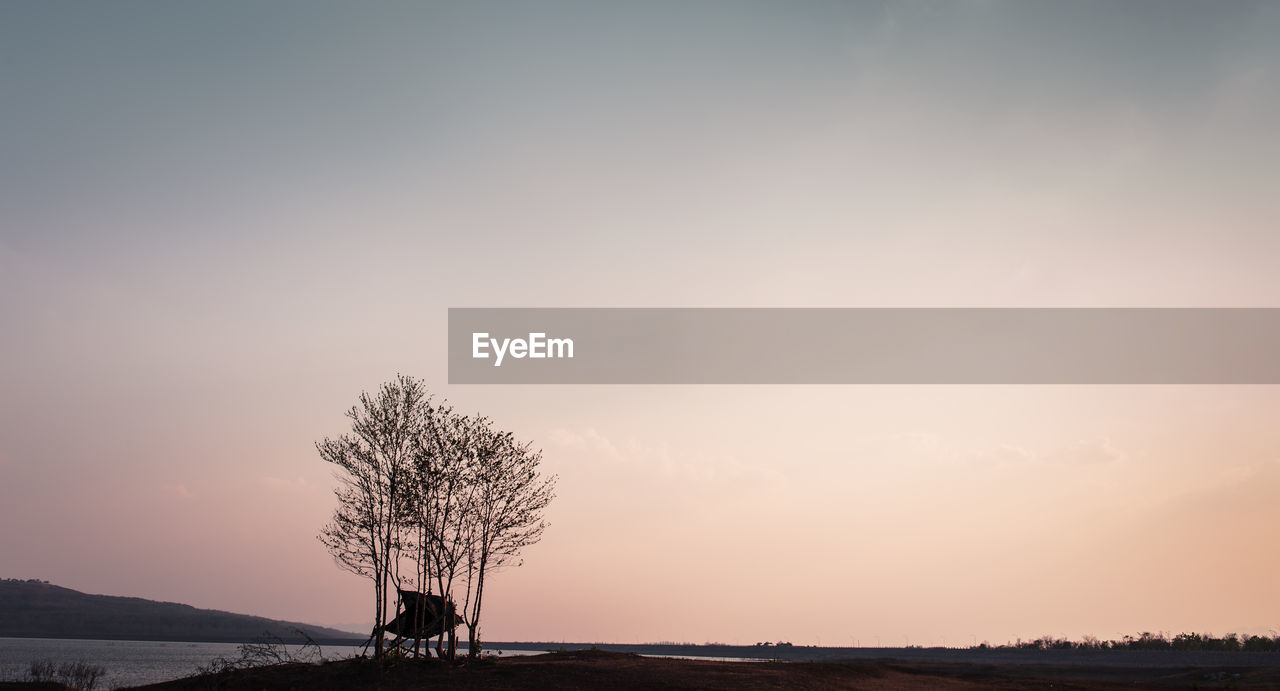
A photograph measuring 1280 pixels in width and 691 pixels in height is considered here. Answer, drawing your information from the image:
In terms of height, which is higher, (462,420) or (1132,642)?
(462,420)

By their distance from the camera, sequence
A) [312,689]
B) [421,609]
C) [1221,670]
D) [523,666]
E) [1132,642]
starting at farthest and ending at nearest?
1. [1132,642]
2. [1221,670]
3. [421,609]
4. [523,666]
5. [312,689]

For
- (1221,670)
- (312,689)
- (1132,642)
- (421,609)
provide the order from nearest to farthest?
(312,689) → (421,609) → (1221,670) → (1132,642)

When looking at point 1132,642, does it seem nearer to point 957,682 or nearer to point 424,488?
point 957,682

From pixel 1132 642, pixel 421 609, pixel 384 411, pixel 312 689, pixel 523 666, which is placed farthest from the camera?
pixel 1132 642

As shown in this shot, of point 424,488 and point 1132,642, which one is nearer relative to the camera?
point 424,488

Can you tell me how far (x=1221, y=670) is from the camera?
194 ft

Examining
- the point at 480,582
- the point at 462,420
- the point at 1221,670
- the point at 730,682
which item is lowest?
the point at 1221,670

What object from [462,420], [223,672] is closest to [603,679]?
[462,420]

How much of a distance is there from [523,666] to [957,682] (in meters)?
26.7

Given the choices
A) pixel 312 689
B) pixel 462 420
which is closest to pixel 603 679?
pixel 312 689

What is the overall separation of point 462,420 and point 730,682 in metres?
22.5

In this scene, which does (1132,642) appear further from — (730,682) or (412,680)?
(412,680)

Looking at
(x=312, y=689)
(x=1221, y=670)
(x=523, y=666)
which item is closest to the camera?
(x=312, y=689)

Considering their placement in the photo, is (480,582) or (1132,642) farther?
(1132,642)
